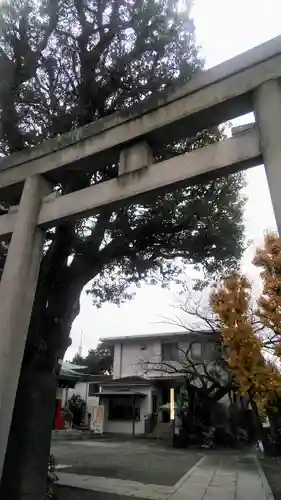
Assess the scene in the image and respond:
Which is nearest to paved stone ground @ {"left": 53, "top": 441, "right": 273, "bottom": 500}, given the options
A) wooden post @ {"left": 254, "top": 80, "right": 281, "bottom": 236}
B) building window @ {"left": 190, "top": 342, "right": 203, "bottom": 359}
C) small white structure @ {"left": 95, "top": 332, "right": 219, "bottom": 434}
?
wooden post @ {"left": 254, "top": 80, "right": 281, "bottom": 236}

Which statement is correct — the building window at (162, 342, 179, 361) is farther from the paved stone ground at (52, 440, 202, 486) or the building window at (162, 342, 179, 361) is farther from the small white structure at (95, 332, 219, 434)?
the paved stone ground at (52, 440, 202, 486)

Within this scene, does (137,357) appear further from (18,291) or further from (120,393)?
(18,291)

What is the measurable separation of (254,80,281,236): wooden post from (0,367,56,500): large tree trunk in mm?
3910

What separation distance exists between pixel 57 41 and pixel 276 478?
10809 millimetres

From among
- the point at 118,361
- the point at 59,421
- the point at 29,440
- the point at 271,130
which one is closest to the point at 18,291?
the point at 29,440

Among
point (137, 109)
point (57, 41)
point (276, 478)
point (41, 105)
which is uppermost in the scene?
point (57, 41)

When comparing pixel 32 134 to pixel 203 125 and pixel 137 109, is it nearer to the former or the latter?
pixel 137 109

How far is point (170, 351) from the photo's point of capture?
24.1 m

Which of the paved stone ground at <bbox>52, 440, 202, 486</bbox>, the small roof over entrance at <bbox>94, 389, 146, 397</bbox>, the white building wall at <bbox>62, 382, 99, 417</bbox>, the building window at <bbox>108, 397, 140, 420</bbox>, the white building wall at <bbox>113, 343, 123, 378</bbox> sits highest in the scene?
the white building wall at <bbox>113, 343, 123, 378</bbox>

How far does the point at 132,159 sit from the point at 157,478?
7.79m

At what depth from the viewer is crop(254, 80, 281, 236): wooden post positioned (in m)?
2.82

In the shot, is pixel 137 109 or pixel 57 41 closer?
pixel 137 109

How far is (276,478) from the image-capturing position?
9305 millimetres

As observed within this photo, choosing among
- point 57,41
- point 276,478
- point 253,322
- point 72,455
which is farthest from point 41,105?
point 72,455
